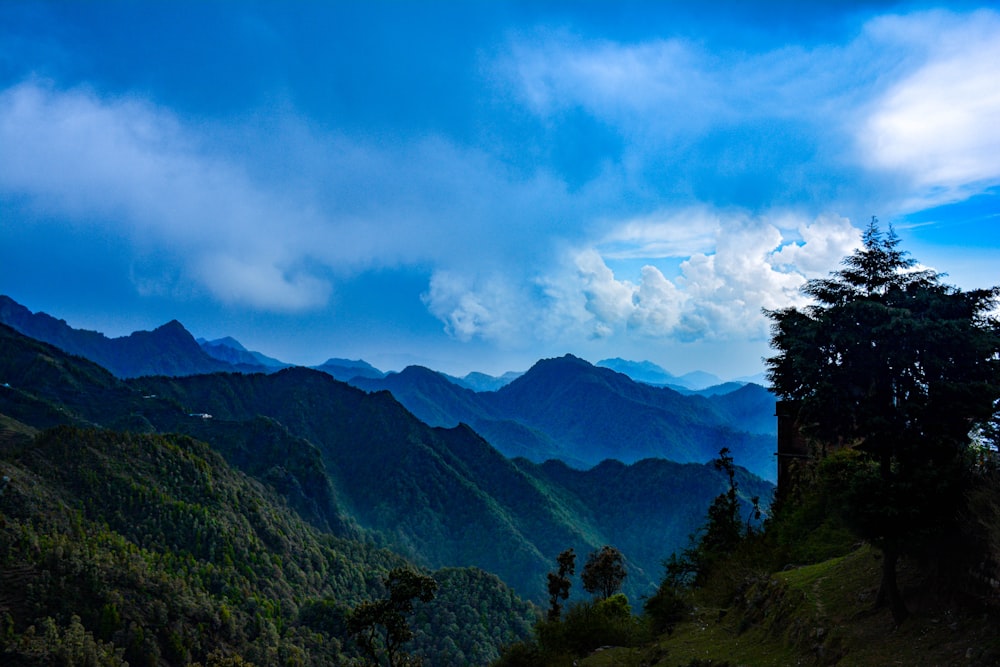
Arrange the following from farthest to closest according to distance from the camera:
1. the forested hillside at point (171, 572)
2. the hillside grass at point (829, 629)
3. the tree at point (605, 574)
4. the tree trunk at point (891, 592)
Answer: the forested hillside at point (171, 572), the tree at point (605, 574), the tree trunk at point (891, 592), the hillside grass at point (829, 629)

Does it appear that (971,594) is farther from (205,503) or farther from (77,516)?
(205,503)

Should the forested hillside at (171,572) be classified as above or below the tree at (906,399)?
below

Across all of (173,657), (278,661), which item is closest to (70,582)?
(173,657)

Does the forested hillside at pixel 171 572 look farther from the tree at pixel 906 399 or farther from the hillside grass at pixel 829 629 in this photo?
the tree at pixel 906 399

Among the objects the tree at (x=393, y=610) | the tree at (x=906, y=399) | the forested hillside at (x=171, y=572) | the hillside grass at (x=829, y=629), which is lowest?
the forested hillside at (x=171, y=572)

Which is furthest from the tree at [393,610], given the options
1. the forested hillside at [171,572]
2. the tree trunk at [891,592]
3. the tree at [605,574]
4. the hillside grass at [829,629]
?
the forested hillside at [171,572]

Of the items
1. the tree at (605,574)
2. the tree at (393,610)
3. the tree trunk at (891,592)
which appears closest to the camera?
the tree trunk at (891,592)

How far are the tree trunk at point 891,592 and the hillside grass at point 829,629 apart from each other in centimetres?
20

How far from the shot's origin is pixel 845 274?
20.3 meters

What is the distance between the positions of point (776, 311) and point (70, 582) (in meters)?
116

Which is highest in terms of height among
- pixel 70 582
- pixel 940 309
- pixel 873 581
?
pixel 940 309

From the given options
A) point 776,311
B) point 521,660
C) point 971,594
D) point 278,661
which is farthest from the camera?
point 278,661

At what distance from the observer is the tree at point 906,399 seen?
571 inches

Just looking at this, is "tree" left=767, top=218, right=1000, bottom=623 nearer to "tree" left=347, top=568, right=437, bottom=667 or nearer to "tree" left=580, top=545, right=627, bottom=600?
"tree" left=347, top=568, right=437, bottom=667
